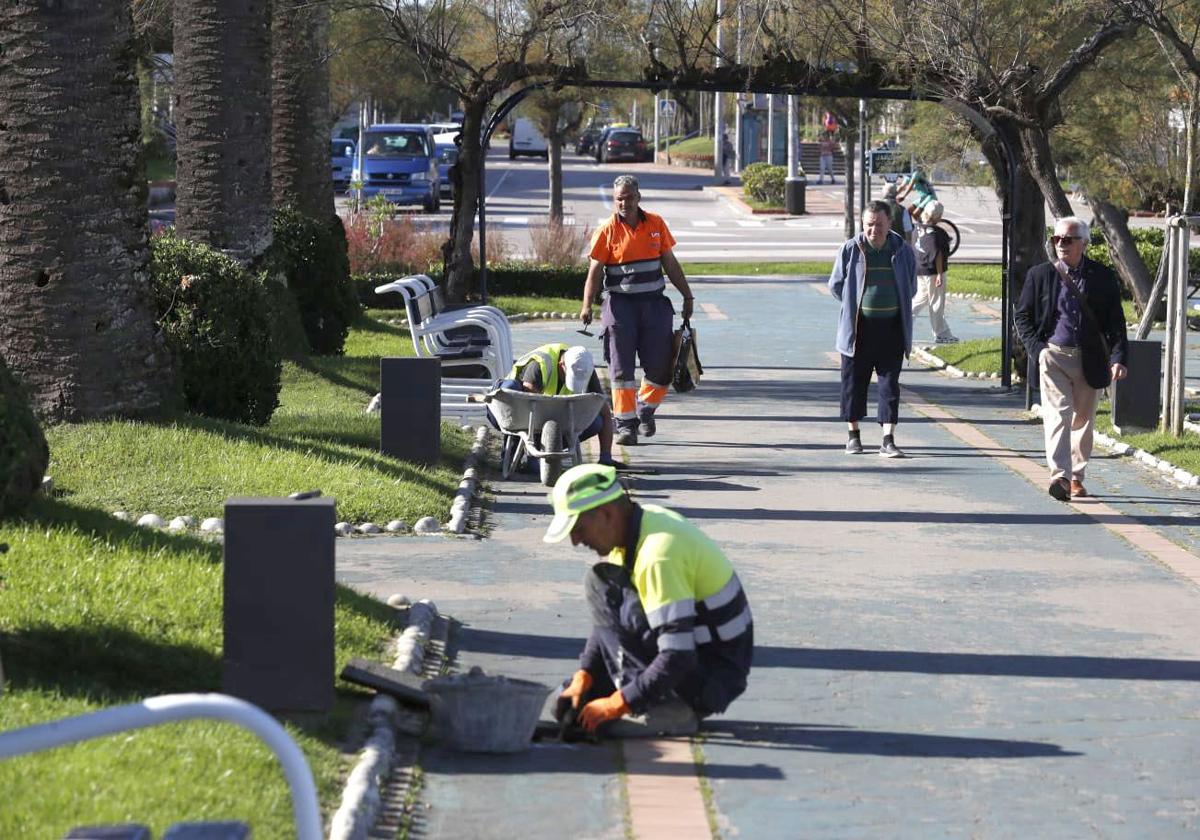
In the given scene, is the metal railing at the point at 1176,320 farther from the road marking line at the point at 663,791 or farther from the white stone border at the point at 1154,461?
the road marking line at the point at 663,791

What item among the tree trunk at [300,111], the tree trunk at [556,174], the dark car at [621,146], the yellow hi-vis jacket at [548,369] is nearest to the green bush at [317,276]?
the tree trunk at [300,111]

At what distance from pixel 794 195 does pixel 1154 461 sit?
3785 cm

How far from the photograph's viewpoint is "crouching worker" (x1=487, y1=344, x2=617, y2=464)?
1136 cm

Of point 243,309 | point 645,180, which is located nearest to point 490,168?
point 645,180

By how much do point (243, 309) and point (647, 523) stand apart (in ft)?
22.8

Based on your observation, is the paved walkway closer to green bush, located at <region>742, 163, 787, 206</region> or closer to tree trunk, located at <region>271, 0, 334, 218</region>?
tree trunk, located at <region>271, 0, 334, 218</region>

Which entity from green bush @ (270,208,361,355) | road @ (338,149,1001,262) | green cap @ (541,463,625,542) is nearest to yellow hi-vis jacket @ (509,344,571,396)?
green cap @ (541,463,625,542)

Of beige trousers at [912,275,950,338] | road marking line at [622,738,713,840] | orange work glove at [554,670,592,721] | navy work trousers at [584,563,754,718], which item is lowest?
road marking line at [622,738,713,840]

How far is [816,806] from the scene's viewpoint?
5527 millimetres

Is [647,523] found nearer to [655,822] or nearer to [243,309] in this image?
[655,822]

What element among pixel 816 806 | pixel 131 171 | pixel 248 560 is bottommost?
pixel 816 806

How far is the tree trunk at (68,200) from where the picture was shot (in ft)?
33.9

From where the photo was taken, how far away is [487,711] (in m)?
5.92

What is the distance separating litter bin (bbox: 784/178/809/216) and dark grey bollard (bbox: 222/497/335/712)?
4405cm
